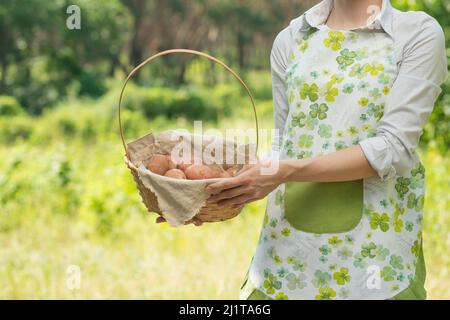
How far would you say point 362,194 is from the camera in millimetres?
1636

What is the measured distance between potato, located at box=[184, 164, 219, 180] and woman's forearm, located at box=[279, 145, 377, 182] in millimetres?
225

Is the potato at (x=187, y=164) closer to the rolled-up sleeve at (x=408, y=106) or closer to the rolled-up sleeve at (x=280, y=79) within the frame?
the rolled-up sleeve at (x=280, y=79)

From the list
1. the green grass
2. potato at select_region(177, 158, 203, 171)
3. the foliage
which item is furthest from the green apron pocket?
the foliage

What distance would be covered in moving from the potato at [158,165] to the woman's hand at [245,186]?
23 centimetres

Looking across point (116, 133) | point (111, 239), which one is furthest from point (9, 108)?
point (111, 239)

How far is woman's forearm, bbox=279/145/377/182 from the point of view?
153 cm

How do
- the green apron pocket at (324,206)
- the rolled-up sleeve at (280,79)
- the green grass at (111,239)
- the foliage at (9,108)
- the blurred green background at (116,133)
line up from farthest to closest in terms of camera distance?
the foliage at (9,108) → the blurred green background at (116,133) → the green grass at (111,239) → the rolled-up sleeve at (280,79) → the green apron pocket at (324,206)

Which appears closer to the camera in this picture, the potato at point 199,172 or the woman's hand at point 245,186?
the woman's hand at point 245,186

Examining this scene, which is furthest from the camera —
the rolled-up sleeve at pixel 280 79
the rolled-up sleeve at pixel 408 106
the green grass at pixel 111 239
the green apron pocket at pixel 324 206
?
A: the green grass at pixel 111 239

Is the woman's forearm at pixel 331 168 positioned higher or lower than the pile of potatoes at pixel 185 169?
higher

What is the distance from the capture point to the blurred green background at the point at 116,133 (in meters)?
3.76

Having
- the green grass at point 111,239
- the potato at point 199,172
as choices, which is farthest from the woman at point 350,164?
the green grass at point 111,239

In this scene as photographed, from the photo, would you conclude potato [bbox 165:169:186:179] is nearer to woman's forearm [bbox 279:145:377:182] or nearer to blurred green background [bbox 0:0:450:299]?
woman's forearm [bbox 279:145:377:182]
